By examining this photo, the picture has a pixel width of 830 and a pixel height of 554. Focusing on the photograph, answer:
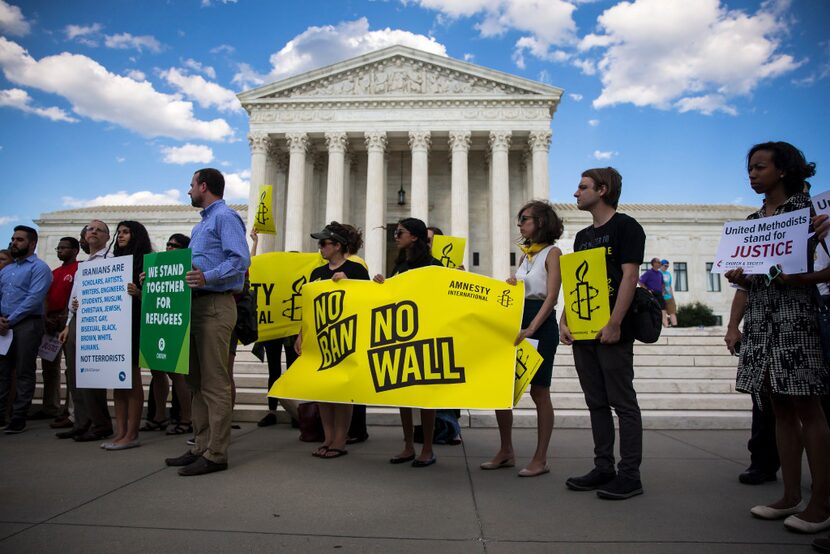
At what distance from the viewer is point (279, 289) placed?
7305 mm

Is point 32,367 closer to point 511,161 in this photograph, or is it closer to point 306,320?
point 306,320

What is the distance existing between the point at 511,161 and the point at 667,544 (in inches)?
1458

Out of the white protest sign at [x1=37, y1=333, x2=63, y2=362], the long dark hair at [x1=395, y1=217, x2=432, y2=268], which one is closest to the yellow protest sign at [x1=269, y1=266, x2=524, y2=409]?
the long dark hair at [x1=395, y1=217, x2=432, y2=268]

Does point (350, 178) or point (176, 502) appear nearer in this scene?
point (176, 502)

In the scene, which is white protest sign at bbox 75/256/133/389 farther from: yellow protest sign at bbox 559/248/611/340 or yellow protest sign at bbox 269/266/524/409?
yellow protest sign at bbox 559/248/611/340

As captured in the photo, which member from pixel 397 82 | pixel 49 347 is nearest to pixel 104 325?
pixel 49 347

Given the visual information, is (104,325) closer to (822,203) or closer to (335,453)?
(335,453)

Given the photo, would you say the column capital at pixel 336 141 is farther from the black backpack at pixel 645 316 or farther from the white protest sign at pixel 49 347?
the black backpack at pixel 645 316

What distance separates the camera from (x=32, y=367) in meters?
6.89

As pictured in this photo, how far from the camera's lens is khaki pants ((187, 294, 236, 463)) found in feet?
15.3

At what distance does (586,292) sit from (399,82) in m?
34.1

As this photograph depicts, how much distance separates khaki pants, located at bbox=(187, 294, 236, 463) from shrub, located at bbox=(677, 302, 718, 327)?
35.6 metres

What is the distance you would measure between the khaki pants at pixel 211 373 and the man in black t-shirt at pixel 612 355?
310cm

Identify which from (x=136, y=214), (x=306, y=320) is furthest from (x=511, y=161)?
(x=306, y=320)
